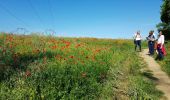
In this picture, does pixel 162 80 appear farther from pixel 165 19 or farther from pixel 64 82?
pixel 165 19

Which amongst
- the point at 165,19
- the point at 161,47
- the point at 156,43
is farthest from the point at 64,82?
the point at 165,19

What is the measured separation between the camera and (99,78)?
28.4 feet

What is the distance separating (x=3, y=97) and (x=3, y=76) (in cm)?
161

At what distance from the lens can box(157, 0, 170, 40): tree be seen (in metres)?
31.2

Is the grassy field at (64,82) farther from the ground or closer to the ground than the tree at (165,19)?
closer to the ground

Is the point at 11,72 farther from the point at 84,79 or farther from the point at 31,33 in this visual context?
the point at 31,33

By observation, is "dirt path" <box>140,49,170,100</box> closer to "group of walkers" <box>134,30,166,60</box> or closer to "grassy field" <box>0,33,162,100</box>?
"grassy field" <box>0,33,162,100</box>

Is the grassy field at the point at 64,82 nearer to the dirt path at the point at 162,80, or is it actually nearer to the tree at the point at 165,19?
the dirt path at the point at 162,80

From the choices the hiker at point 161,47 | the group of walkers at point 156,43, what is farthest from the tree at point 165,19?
the hiker at point 161,47

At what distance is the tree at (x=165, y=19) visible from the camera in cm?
3116

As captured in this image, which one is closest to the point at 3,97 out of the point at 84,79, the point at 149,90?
the point at 84,79

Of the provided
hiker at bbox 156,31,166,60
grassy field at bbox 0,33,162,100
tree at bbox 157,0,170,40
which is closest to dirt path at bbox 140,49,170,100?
grassy field at bbox 0,33,162,100

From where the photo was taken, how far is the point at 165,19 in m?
32.3

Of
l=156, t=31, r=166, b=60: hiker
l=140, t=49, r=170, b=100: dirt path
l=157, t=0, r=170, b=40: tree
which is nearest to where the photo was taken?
l=140, t=49, r=170, b=100: dirt path
